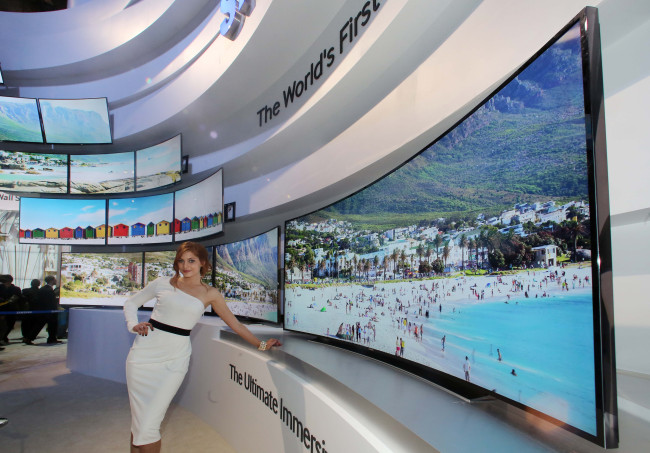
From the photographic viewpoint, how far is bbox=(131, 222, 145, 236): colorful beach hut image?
5.54 m

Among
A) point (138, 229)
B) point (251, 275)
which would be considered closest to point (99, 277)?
point (138, 229)

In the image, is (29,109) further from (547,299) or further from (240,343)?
(547,299)

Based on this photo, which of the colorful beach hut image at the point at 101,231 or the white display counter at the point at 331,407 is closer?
the white display counter at the point at 331,407

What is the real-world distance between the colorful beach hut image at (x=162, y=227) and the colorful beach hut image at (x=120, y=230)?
652 millimetres

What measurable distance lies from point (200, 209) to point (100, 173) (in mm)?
2364

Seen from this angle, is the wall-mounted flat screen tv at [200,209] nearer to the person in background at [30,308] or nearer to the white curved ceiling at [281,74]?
the white curved ceiling at [281,74]

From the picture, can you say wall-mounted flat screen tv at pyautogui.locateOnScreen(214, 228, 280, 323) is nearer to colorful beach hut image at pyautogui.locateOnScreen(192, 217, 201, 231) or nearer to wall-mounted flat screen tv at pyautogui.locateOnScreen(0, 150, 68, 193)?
colorful beach hut image at pyautogui.locateOnScreen(192, 217, 201, 231)

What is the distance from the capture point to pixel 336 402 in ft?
4.79

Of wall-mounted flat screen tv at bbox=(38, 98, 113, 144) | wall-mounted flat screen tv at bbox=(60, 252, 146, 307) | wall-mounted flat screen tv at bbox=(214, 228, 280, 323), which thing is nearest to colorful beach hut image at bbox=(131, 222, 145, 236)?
wall-mounted flat screen tv at bbox=(60, 252, 146, 307)

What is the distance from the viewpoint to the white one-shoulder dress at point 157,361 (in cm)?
229

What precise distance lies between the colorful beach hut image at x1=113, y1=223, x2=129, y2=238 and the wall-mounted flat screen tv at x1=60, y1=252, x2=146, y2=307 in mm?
305

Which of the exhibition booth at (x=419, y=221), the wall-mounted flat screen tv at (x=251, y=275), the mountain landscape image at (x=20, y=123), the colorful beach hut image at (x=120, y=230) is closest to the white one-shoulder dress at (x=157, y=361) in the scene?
the exhibition booth at (x=419, y=221)

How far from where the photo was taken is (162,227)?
17.5ft

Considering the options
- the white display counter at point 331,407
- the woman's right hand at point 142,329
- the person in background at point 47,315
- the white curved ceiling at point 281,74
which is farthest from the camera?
the person in background at point 47,315
